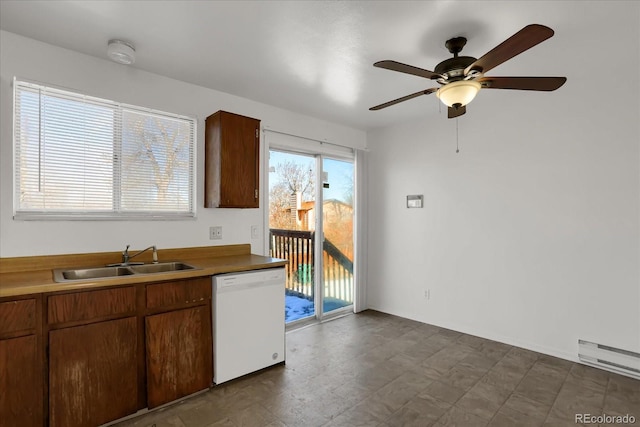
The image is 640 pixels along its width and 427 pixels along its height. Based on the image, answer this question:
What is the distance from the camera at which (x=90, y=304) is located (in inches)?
78.1

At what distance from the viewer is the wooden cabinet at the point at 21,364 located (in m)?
1.74

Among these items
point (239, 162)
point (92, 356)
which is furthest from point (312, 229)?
point (92, 356)

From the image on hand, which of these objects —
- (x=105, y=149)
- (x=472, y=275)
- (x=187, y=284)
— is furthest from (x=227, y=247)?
(x=472, y=275)

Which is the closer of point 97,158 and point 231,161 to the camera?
point 97,158

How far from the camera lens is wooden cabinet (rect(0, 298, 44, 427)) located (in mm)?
1744

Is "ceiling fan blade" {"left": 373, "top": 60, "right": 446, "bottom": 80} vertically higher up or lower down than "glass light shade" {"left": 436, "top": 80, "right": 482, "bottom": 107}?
higher up

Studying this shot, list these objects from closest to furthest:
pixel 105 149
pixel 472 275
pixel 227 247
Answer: pixel 105 149, pixel 227 247, pixel 472 275

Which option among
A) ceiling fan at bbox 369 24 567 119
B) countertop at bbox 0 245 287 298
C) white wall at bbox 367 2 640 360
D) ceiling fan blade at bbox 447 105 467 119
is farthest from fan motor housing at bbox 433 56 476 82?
countertop at bbox 0 245 287 298

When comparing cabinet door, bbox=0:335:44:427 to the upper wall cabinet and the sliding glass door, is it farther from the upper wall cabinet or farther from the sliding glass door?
the sliding glass door

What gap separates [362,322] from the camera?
13.5ft

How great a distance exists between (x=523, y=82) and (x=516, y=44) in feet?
1.58

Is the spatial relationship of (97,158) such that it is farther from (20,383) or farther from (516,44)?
(516,44)

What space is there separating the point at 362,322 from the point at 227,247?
1.98m

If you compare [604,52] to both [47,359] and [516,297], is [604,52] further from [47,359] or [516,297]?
[47,359]
